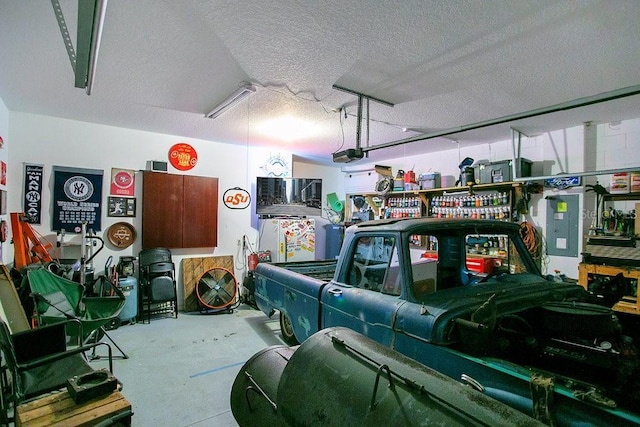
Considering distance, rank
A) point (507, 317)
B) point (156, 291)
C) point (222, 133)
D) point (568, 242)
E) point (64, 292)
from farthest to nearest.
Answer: point (222, 133), point (156, 291), point (568, 242), point (64, 292), point (507, 317)

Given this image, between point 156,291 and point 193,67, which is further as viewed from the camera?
point 156,291

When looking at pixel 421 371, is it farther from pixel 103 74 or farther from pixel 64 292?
pixel 64 292

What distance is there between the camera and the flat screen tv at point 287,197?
581cm

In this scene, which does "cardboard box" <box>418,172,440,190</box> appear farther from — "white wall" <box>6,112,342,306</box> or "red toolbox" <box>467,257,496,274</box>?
"white wall" <box>6,112,342,306</box>

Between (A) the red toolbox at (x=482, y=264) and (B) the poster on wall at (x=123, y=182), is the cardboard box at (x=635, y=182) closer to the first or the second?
(A) the red toolbox at (x=482, y=264)

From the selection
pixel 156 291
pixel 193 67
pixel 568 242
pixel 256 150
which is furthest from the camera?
pixel 256 150

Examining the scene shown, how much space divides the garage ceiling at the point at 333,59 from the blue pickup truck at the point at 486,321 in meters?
1.35

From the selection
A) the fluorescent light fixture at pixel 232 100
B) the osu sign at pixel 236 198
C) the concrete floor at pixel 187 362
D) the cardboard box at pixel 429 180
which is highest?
the fluorescent light fixture at pixel 232 100

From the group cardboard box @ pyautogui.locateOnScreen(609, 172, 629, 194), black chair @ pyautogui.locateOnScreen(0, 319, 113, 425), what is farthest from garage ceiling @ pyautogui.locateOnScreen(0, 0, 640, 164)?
black chair @ pyautogui.locateOnScreen(0, 319, 113, 425)

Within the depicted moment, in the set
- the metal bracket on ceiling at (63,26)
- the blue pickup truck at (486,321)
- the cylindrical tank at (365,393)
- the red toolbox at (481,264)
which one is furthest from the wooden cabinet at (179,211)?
the cylindrical tank at (365,393)

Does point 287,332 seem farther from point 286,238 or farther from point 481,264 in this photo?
point 481,264

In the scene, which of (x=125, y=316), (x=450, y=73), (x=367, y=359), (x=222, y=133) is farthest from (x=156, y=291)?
(x=450, y=73)

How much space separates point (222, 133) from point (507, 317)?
4526mm

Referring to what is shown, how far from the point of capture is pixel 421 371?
1183mm
